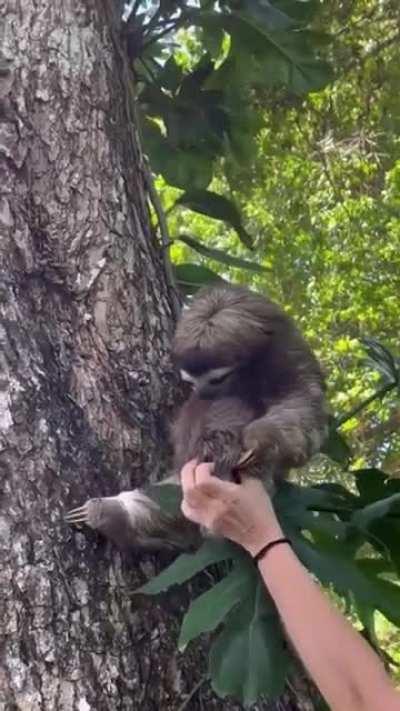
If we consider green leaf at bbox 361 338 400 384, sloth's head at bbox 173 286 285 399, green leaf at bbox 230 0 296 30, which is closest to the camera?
sloth's head at bbox 173 286 285 399

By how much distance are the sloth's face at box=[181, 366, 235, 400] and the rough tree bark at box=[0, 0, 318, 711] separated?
45 mm

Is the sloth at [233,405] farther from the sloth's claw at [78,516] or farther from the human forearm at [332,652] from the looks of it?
the human forearm at [332,652]

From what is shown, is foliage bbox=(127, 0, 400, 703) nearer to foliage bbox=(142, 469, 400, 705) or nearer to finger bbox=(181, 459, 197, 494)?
foliage bbox=(142, 469, 400, 705)

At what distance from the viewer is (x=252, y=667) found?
1.54 metres

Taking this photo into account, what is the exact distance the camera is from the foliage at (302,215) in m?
1.71

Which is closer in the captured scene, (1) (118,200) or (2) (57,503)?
(2) (57,503)

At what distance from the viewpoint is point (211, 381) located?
82.0 inches

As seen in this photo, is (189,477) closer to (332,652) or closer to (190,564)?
(190,564)

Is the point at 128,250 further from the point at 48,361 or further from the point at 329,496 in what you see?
the point at 329,496

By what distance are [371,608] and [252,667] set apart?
278mm

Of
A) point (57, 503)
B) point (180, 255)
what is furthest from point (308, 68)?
point (180, 255)

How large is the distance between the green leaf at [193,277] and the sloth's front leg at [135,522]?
2.42 feet

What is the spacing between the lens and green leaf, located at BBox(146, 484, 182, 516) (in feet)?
5.80

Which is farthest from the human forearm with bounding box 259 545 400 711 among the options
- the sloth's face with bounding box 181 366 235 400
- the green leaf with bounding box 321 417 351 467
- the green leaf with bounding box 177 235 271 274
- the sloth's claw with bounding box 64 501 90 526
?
the green leaf with bounding box 177 235 271 274
